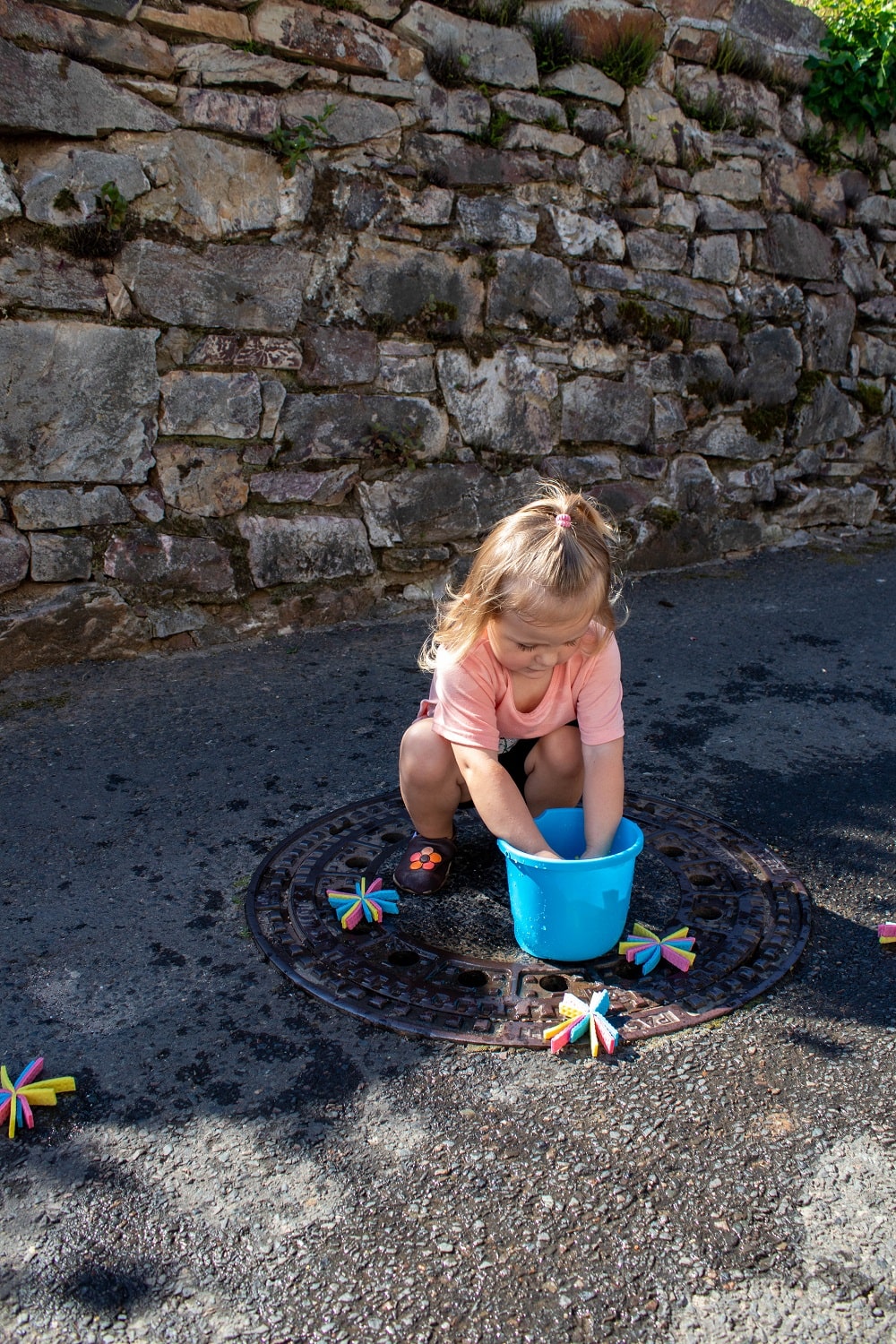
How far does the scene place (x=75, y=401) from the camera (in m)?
3.40

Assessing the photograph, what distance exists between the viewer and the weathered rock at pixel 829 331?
5297 millimetres

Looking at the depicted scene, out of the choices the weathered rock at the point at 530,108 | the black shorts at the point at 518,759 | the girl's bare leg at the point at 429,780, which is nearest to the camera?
the girl's bare leg at the point at 429,780

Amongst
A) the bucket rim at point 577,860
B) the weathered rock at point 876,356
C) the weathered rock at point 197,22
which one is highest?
the weathered rock at point 197,22

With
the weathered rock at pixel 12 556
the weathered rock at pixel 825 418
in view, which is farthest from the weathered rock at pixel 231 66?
the weathered rock at pixel 825 418

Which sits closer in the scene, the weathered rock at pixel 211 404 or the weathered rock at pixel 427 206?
the weathered rock at pixel 211 404

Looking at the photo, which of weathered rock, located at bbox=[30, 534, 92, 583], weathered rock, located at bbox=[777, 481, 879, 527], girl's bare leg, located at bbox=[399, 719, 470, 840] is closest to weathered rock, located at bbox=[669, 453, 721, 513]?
weathered rock, located at bbox=[777, 481, 879, 527]

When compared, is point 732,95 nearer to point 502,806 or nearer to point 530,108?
point 530,108

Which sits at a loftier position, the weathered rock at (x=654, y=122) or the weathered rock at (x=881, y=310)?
the weathered rock at (x=654, y=122)

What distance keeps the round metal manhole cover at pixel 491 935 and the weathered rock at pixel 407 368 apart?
6.79ft

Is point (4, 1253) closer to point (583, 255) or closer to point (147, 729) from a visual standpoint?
point (147, 729)

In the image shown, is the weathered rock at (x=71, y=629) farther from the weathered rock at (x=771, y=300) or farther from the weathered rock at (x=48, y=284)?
the weathered rock at (x=771, y=300)

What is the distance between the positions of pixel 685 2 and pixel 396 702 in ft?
12.1

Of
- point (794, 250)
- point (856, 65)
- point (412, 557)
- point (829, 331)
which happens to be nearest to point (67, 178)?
point (412, 557)

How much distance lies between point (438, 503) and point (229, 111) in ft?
5.37
